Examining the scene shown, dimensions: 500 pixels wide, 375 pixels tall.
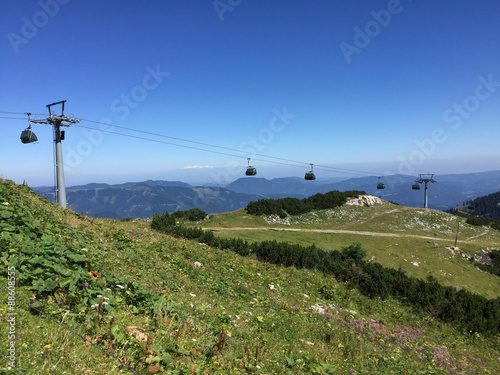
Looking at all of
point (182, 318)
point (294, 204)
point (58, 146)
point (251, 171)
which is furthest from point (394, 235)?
point (58, 146)

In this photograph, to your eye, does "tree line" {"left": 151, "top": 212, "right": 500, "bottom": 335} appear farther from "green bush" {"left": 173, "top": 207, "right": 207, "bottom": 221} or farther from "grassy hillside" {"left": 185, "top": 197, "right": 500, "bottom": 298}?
"green bush" {"left": 173, "top": 207, "right": 207, "bottom": 221}

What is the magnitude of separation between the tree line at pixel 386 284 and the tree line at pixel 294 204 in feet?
74.8

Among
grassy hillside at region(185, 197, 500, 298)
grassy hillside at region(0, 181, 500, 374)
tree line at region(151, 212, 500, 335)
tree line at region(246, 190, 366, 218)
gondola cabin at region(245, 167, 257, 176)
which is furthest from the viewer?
tree line at region(246, 190, 366, 218)

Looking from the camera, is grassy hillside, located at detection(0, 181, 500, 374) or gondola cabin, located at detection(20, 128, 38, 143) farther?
gondola cabin, located at detection(20, 128, 38, 143)

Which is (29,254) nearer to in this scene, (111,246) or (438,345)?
(111,246)

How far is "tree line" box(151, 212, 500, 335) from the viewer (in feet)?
49.5

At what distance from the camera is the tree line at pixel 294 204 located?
45.9 metres

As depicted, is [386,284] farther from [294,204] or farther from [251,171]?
[294,204]

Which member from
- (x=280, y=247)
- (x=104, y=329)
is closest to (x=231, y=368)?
(x=104, y=329)

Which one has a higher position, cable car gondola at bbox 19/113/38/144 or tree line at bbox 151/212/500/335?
cable car gondola at bbox 19/113/38/144

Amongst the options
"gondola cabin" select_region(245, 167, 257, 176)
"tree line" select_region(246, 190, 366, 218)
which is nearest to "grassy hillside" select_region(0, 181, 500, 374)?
"gondola cabin" select_region(245, 167, 257, 176)

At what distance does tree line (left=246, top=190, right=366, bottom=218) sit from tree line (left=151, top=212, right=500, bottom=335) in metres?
22.8

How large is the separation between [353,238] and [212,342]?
35.4m

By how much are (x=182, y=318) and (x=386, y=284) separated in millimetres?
16024
